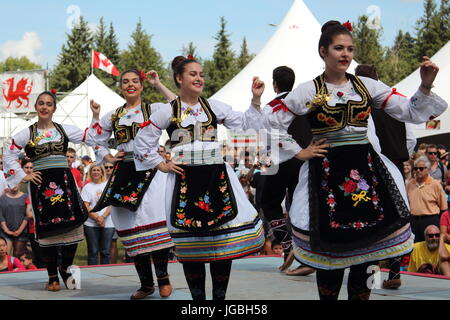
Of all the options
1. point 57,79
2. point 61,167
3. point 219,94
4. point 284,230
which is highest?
point 57,79

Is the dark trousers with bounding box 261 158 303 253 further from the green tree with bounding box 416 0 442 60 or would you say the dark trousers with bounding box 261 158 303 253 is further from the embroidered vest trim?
the green tree with bounding box 416 0 442 60

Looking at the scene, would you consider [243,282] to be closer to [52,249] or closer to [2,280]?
[52,249]

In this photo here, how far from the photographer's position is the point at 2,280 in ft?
21.6

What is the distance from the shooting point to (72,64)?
4844cm

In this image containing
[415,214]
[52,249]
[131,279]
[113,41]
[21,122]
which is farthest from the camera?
[113,41]

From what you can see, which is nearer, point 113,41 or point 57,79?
point 57,79

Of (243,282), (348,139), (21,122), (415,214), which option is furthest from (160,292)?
(21,122)

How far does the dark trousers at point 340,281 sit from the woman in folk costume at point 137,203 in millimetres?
1906

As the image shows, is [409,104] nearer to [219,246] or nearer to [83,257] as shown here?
[219,246]

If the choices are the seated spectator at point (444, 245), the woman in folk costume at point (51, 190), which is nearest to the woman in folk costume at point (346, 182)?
the woman in folk costume at point (51, 190)

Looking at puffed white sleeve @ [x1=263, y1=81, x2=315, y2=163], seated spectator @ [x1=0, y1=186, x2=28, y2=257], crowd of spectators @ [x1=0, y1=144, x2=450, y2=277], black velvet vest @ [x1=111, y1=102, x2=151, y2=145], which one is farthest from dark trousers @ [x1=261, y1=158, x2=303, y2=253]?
seated spectator @ [x1=0, y1=186, x2=28, y2=257]

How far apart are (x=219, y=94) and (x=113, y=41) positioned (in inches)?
1503

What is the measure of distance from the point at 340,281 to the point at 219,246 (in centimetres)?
88

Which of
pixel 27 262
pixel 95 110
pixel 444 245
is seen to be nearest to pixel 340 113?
pixel 95 110
